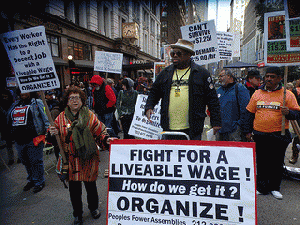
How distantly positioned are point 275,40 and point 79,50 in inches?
635

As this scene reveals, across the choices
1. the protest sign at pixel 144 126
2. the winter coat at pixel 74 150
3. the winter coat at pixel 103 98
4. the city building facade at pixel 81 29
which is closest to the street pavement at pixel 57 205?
the winter coat at pixel 74 150

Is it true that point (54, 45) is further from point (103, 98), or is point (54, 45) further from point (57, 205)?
point (57, 205)

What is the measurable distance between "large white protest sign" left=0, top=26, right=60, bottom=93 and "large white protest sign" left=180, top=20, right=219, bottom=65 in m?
3.63

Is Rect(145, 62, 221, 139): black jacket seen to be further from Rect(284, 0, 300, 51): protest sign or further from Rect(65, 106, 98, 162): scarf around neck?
Rect(284, 0, 300, 51): protest sign

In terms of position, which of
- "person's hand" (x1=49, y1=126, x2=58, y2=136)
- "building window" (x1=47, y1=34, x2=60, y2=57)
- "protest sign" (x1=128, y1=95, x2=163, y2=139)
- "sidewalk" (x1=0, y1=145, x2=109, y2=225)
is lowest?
"sidewalk" (x1=0, y1=145, x2=109, y2=225)

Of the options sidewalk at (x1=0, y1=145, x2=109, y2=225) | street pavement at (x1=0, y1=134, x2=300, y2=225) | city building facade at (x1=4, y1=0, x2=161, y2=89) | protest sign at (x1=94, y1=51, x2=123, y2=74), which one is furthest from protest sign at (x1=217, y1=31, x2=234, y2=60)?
sidewalk at (x1=0, y1=145, x2=109, y2=225)

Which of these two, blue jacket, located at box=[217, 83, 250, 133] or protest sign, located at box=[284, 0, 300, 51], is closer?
protest sign, located at box=[284, 0, 300, 51]

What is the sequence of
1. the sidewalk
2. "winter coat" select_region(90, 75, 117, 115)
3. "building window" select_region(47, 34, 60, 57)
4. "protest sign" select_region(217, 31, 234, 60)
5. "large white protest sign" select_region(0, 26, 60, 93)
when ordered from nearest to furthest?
1. "large white protest sign" select_region(0, 26, 60, 93)
2. the sidewalk
3. "winter coat" select_region(90, 75, 117, 115)
4. "protest sign" select_region(217, 31, 234, 60)
5. "building window" select_region(47, 34, 60, 57)

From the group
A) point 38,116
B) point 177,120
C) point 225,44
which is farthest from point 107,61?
point 177,120

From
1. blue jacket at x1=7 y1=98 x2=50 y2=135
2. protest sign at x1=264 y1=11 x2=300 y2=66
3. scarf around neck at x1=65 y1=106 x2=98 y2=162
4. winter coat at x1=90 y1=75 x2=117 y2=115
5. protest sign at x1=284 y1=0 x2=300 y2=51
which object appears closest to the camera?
scarf around neck at x1=65 y1=106 x2=98 y2=162

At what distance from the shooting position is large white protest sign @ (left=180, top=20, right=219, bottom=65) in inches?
215

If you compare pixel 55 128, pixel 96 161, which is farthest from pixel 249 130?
pixel 55 128

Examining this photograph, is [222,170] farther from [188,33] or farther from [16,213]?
[188,33]

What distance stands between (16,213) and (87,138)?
6.50ft
